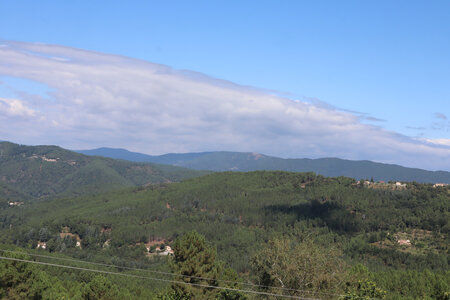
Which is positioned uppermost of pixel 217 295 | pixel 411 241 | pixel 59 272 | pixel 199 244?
pixel 199 244

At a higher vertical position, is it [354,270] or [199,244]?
[199,244]

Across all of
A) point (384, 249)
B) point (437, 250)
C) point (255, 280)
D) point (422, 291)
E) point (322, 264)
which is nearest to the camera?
point (322, 264)

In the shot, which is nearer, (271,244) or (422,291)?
(271,244)

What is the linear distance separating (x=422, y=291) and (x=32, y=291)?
265 ft

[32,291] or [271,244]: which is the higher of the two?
[271,244]

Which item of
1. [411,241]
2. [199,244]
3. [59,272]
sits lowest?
[59,272]

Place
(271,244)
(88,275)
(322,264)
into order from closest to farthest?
1. (322,264)
2. (271,244)
3. (88,275)

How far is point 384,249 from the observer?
17150 cm

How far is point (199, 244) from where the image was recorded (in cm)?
5444

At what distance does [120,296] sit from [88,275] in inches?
2426

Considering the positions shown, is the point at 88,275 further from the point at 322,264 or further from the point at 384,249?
the point at 384,249

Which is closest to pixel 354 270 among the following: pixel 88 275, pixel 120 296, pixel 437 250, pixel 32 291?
pixel 120 296

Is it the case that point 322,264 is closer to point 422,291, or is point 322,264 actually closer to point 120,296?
point 120,296

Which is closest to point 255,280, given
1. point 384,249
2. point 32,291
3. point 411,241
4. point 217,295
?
point 217,295
